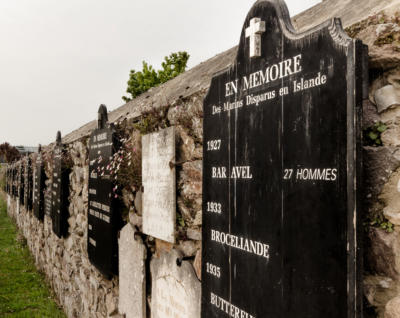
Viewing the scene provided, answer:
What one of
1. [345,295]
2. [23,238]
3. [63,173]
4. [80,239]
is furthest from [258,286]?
[23,238]

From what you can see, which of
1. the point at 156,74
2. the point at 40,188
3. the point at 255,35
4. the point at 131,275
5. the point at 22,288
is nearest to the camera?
the point at 255,35

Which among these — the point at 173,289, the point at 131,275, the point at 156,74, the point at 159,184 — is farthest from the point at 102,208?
the point at 156,74

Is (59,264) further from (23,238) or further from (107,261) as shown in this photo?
(23,238)

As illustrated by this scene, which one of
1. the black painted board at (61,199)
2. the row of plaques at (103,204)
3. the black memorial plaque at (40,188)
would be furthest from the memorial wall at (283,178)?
the black memorial plaque at (40,188)

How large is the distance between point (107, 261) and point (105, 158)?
3.29 ft

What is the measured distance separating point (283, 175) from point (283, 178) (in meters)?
0.01

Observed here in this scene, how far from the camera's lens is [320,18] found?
1.78 meters

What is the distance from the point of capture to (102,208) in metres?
3.74

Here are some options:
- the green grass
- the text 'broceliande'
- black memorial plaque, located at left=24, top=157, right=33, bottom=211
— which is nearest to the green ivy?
the text 'broceliande'

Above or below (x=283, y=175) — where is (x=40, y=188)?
below

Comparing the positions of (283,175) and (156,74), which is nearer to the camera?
(283,175)

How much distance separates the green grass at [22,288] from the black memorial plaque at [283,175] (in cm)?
475

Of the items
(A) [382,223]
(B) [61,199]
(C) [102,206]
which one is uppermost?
(A) [382,223]

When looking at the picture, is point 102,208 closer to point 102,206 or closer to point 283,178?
point 102,206
